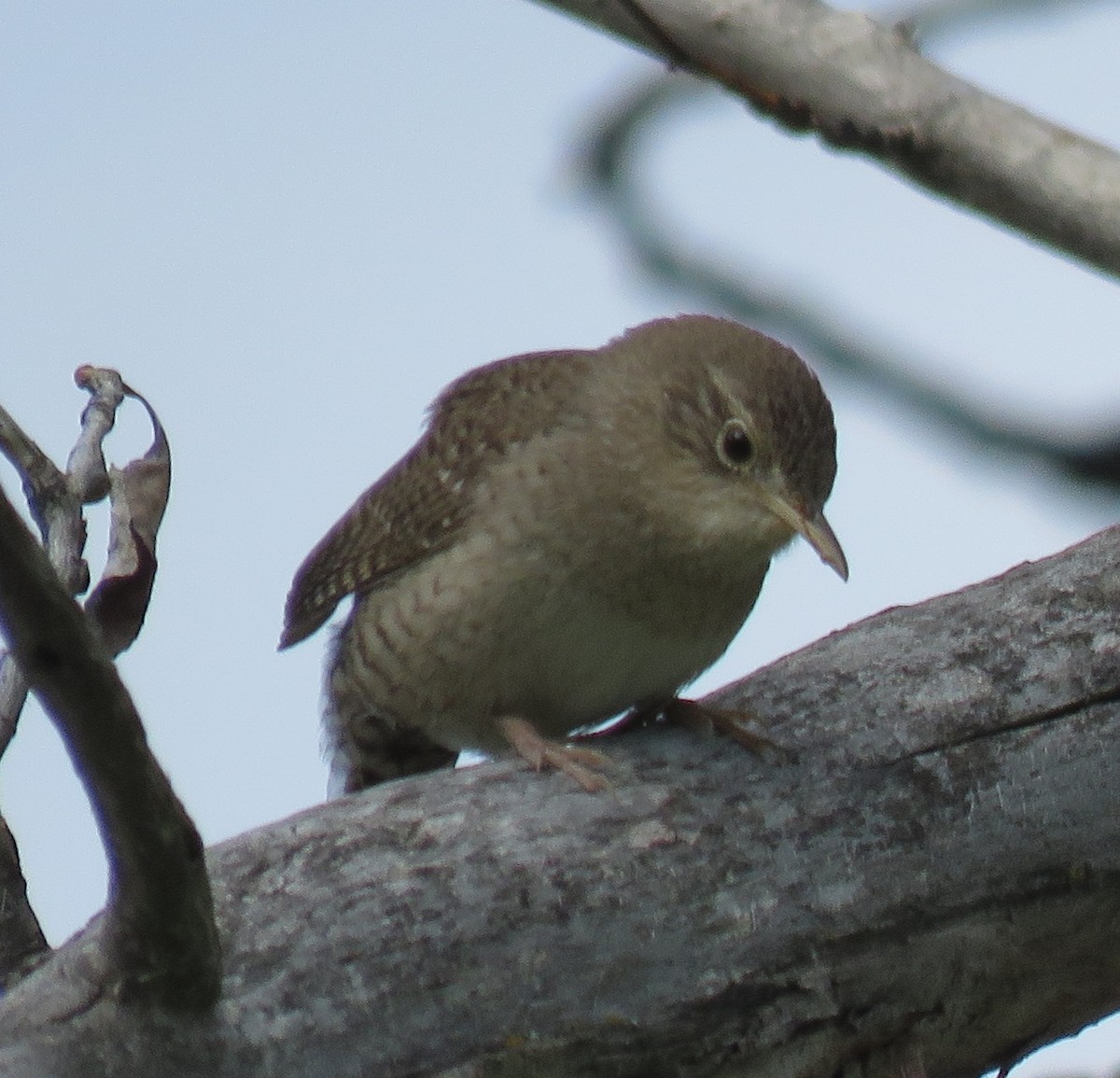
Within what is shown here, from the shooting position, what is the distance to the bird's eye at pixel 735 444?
159 inches

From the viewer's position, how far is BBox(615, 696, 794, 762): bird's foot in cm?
335

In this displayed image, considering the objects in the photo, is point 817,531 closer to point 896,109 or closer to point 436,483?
point 436,483

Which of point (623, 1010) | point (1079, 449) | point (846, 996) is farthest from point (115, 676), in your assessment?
point (1079, 449)

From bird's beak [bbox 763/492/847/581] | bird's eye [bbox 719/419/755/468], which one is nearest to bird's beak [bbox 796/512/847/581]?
bird's beak [bbox 763/492/847/581]

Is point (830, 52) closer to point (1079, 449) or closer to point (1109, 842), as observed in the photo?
point (1079, 449)

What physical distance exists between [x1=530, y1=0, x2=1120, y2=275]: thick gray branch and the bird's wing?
1.49m

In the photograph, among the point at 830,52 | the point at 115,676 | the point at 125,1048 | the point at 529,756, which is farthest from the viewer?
the point at 529,756

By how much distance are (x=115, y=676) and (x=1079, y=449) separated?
229 cm

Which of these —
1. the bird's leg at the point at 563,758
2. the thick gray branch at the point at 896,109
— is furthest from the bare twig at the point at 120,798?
the thick gray branch at the point at 896,109

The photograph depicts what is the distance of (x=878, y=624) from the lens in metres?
3.68

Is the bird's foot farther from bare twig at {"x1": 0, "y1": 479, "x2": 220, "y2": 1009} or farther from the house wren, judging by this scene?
bare twig at {"x1": 0, "y1": 479, "x2": 220, "y2": 1009}

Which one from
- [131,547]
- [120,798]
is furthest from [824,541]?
[120,798]

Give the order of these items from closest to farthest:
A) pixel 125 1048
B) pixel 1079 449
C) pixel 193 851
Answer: pixel 193 851, pixel 125 1048, pixel 1079 449

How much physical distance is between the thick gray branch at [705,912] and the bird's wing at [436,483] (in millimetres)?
999
